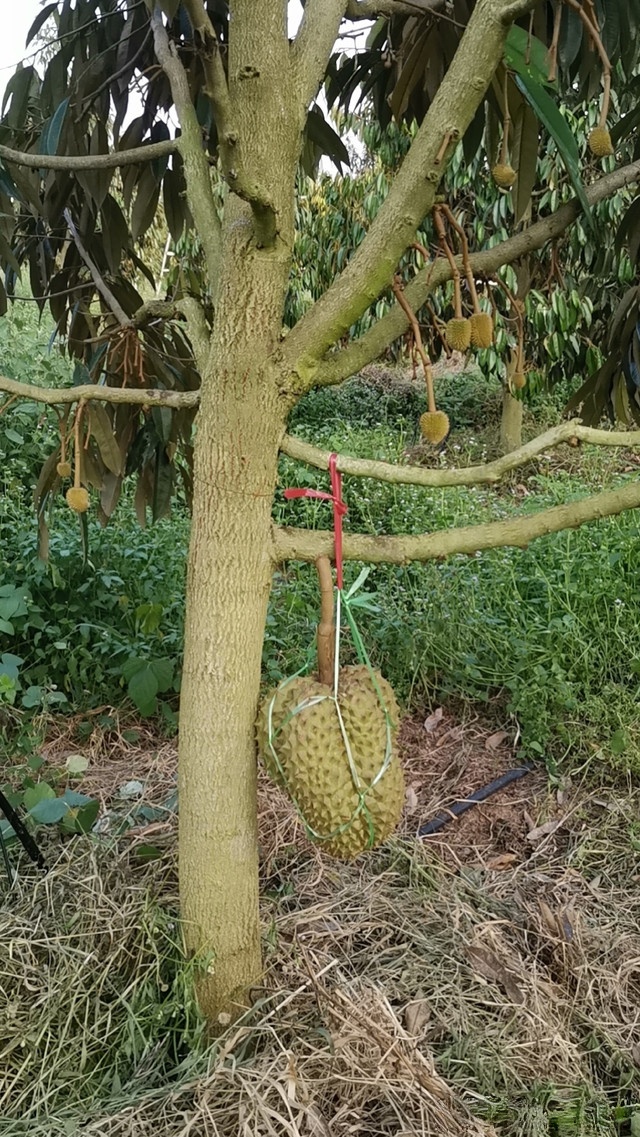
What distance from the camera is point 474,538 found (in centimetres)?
101

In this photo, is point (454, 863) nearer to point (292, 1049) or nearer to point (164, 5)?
point (292, 1049)

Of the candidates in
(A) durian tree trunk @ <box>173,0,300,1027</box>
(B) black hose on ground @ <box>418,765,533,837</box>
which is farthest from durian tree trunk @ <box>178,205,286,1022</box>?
(B) black hose on ground @ <box>418,765,533,837</box>

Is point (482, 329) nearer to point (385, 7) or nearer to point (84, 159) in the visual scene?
point (385, 7)

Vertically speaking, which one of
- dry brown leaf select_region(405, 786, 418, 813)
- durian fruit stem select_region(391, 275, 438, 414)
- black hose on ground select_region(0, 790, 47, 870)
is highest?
durian fruit stem select_region(391, 275, 438, 414)

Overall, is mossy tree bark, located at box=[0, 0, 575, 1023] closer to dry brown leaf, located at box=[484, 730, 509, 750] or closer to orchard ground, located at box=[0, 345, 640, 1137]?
orchard ground, located at box=[0, 345, 640, 1137]

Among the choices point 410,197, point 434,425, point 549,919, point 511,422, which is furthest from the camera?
point 511,422

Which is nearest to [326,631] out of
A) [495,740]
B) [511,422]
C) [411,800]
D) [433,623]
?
[411,800]

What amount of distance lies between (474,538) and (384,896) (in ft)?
2.70

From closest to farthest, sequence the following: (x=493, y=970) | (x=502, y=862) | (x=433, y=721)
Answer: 1. (x=493, y=970)
2. (x=502, y=862)
3. (x=433, y=721)

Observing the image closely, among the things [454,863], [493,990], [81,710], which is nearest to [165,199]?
[81,710]

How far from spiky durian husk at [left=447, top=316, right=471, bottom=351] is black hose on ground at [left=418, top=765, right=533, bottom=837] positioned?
1.11 m

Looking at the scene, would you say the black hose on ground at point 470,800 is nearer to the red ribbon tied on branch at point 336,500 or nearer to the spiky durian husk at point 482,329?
the red ribbon tied on branch at point 336,500

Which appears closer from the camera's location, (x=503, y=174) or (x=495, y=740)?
(x=503, y=174)

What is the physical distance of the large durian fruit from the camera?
93 centimetres
